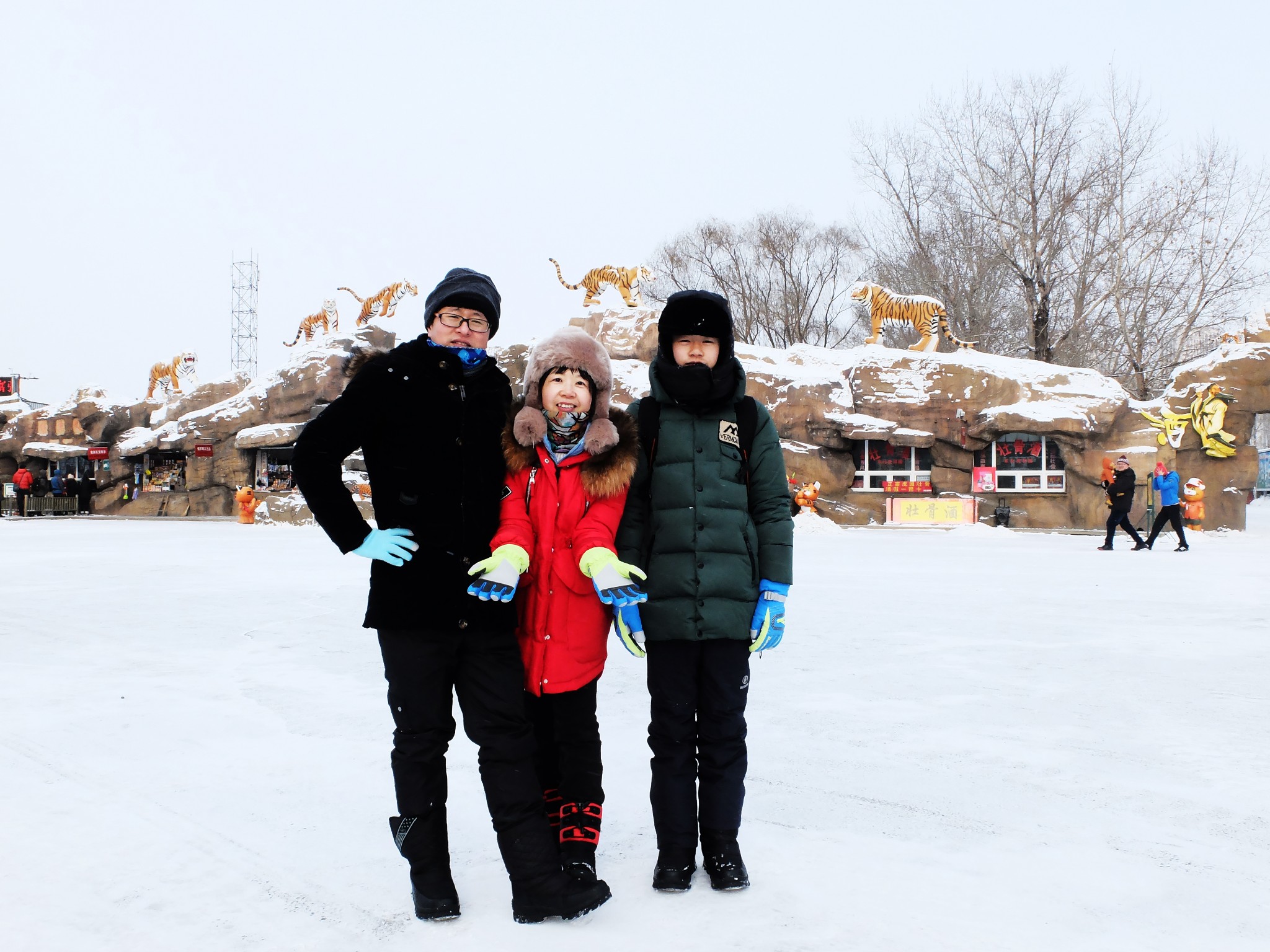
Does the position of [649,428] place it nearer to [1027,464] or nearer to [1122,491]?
[1122,491]

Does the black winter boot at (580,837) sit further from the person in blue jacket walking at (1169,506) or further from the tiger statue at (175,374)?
the tiger statue at (175,374)

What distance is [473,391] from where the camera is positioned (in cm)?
221

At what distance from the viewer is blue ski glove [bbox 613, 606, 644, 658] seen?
2.17 m

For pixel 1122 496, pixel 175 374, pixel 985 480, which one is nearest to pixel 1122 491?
pixel 1122 496

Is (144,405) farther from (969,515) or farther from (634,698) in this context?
(634,698)

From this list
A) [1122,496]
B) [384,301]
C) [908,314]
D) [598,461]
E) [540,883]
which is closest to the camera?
[540,883]

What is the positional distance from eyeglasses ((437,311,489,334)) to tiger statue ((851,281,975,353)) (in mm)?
19408

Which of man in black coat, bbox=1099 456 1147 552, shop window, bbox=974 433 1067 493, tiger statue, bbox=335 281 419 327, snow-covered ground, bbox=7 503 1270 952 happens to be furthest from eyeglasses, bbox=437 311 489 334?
tiger statue, bbox=335 281 419 327

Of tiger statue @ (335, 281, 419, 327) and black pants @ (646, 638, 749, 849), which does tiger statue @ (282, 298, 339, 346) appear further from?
black pants @ (646, 638, 749, 849)

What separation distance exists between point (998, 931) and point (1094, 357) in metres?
30.8

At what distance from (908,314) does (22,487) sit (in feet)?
83.1

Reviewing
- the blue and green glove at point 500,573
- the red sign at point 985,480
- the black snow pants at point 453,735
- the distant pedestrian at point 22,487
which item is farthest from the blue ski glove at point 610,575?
the distant pedestrian at point 22,487

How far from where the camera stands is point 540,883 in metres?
1.95

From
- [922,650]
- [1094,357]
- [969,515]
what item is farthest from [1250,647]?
[1094,357]
